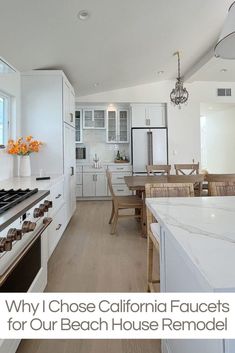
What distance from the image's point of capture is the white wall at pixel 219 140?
696 centimetres

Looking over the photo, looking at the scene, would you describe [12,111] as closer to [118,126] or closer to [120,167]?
[120,167]

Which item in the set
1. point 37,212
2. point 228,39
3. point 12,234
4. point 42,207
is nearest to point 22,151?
point 42,207

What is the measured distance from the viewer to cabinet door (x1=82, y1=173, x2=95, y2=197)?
5.82m

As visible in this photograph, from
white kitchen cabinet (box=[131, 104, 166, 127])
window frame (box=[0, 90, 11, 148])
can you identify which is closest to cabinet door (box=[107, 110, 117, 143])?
white kitchen cabinet (box=[131, 104, 166, 127])

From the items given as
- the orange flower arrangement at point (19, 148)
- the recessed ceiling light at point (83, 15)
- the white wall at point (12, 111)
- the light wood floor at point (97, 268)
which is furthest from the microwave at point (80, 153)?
the recessed ceiling light at point (83, 15)

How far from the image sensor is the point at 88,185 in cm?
583

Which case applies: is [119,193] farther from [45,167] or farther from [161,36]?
[161,36]

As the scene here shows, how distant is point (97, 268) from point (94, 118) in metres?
4.36

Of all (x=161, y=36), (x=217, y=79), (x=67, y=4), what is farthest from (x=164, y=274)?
(x=217, y=79)

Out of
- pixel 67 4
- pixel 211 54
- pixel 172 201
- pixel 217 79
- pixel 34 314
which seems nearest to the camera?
pixel 34 314

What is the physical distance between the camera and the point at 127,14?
2.54 m

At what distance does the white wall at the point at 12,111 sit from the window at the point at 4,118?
0.23 ft

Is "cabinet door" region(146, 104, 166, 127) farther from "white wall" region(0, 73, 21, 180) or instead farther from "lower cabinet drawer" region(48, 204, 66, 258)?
"lower cabinet drawer" region(48, 204, 66, 258)

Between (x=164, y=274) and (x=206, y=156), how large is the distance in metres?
7.75
